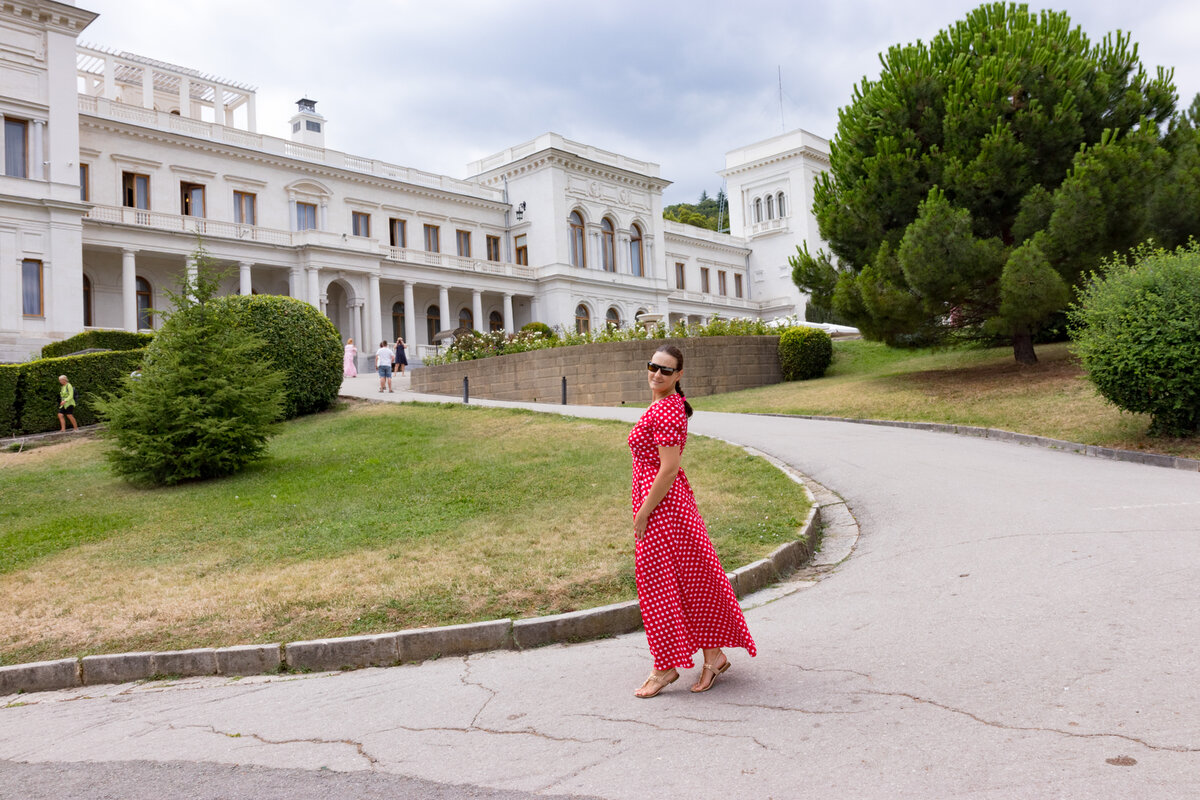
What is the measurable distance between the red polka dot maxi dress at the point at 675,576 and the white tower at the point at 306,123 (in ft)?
165

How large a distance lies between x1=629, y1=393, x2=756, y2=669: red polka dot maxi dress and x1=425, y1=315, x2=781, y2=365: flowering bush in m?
19.7

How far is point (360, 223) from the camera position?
43.8 meters

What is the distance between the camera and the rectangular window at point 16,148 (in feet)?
99.8

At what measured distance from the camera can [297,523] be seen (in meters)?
9.26

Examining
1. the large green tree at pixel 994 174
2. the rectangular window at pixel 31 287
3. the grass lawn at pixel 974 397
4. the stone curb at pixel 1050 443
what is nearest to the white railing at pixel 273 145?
the rectangular window at pixel 31 287

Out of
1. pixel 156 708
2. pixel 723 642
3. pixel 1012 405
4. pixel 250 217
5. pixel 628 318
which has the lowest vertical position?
pixel 156 708

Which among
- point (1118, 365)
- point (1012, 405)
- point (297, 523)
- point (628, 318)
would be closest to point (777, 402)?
point (1012, 405)

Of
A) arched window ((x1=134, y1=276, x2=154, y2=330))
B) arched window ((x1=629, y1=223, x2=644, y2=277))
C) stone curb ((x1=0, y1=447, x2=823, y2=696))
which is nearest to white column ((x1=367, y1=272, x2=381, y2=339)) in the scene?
arched window ((x1=134, y1=276, x2=154, y2=330))

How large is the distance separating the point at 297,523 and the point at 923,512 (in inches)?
259

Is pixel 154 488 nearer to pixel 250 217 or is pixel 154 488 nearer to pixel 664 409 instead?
pixel 664 409

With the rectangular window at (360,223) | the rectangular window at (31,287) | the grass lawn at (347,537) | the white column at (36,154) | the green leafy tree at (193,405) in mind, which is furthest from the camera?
the rectangular window at (360,223)

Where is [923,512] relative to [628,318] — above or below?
below

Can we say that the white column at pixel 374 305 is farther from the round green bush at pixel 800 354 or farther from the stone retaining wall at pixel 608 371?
the round green bush at pixel 800 354

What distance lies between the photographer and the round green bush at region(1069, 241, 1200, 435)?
11.3m
